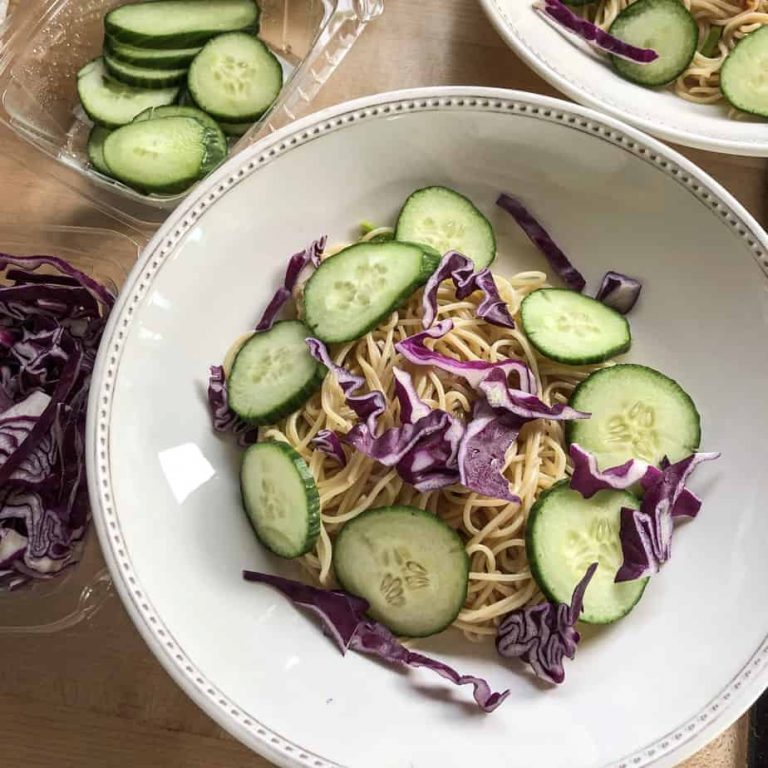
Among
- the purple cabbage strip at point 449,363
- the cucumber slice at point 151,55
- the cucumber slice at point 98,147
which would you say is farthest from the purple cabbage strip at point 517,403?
the cucumber slice at point 151,55

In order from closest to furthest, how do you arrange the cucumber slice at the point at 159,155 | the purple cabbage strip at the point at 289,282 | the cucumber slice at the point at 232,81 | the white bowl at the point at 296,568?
the white bowl at the point at 296,568 < the purple cabbage strip at the point at 289,282 < the cucumber slice at the point at 159,155 < the cucumber slice at the point at 232,81

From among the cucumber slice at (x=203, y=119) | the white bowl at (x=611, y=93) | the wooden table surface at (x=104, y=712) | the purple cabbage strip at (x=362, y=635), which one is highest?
the white bowl at (x=611, y=93)

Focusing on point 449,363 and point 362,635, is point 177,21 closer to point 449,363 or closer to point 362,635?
point 449,363

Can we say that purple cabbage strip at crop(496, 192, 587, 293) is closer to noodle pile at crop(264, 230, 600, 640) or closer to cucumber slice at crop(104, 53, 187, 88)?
noodle pile at crop(264, 230, 600, 640)

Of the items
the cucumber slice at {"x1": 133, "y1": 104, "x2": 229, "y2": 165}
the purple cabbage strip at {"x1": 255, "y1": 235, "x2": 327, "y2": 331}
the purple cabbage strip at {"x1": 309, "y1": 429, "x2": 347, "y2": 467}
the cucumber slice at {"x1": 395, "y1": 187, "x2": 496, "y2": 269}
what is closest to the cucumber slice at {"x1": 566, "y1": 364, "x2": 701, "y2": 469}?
the cucumber slice at {"x1": 395, "y1": 187, "x2": 496, "y2": 269}

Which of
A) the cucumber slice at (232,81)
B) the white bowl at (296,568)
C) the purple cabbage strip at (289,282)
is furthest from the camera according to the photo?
the cucumber slice at (232,81)

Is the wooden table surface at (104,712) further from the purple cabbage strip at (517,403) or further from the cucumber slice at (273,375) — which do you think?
the purple cabbage strip at (517,403)

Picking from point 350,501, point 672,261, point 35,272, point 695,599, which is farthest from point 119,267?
point 695,599
